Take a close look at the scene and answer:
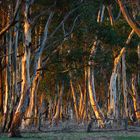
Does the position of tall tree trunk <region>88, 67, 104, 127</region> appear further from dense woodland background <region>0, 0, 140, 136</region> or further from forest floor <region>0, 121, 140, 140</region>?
forest floor <region>0, 121, 140, 140</region>

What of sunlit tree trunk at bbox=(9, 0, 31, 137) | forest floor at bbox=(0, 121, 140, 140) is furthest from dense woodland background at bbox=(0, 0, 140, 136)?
forest floor at bbox=(0, 121, 140, 140)

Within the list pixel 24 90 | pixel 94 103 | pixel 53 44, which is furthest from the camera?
pixel 94 103

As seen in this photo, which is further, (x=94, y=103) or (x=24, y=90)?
(x=94, y=103)

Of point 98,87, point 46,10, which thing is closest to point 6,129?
point 46,10

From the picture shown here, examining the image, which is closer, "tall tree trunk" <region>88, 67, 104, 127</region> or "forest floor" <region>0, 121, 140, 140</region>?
"forest floor" <region>0, 121, 140, 140</region>

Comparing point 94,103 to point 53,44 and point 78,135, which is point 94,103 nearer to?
point 53,44

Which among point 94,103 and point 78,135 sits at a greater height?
point 94,103

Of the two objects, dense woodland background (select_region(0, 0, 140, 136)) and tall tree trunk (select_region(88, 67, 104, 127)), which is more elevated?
dense woodland background (select_region(0, 0, 140, 136))

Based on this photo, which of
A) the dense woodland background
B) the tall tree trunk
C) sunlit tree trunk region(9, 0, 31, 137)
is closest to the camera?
sunlit tree trunk region(9, 0, 31, 137)

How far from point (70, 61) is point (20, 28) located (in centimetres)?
368

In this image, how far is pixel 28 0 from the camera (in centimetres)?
2030

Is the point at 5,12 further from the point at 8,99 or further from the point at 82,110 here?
the point at 82,110

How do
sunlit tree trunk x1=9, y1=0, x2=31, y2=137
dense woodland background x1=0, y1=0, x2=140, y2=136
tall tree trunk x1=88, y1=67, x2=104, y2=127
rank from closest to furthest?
sunlit tree trunk x1=9, y1=0, x2=31, y2=137
dense woodland background x1=0, y1=0, x2=140, y2=136
tall tree trunk x1=88, y1=67, x2=104, y2=127

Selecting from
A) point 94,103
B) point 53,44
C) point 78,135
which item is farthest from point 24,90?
point 94,103
